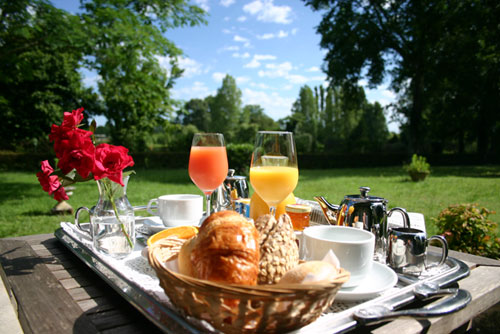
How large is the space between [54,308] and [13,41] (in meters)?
8.28

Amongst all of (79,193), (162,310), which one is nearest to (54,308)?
(162,310)

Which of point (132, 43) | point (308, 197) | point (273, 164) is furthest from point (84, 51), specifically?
point (273, 164)

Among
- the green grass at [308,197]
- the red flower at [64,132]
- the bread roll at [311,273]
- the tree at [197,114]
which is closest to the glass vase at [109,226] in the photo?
the red flower at [64,132]

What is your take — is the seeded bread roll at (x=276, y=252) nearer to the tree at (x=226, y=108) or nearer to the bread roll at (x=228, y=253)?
the bread roll at (x=228, y=253)

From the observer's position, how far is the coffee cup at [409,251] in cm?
109

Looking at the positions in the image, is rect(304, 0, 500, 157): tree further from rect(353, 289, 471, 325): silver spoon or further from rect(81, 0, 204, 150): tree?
rect(353, 289, 471, 325): silver spoon

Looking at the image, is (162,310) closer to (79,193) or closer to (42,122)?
(79,193)

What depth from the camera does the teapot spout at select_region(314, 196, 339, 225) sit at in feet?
4.94

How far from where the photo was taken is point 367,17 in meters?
16.8

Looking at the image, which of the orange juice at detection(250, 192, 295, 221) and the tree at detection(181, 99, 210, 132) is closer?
the orange juice at detection(250, 192, 295, 221)

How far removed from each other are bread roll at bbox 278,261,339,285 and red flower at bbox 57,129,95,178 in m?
0.72

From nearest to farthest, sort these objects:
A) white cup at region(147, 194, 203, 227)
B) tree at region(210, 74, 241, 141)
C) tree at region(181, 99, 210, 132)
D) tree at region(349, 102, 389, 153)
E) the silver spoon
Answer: the silver spoon → white cup at region(147, 194, 203, 227) → tree at region(349, 102, 389, 153) → tree at region(210, 74, 241, 141) → tree at region(181, 99, 210, 132)

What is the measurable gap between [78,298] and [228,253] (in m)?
0.53

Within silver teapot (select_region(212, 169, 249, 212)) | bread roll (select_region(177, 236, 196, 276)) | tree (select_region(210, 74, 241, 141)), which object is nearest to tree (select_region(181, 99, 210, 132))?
tree (select_region(210, 74, 241, 141))
